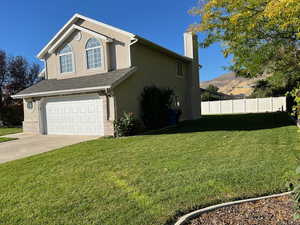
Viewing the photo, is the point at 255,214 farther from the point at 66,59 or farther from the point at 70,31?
the point at 66,59

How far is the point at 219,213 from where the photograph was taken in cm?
362

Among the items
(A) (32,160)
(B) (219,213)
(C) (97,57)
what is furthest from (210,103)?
(B) (219,213)

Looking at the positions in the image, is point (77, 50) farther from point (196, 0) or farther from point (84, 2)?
point (196, 0)

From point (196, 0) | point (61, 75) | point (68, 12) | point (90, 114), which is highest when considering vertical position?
point (68, 12)

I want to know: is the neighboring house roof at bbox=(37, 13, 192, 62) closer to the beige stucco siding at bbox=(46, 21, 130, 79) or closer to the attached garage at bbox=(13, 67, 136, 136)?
the beige stucco siding at bbox=(46, 21, 130, 79)

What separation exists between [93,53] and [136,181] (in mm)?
11047

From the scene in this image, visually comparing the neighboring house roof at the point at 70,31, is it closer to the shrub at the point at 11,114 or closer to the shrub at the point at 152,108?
the shrub at the point at 152,108

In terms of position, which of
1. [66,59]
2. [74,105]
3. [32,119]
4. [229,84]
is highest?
[229,84]

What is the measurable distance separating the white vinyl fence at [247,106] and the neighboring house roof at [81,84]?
21340mm

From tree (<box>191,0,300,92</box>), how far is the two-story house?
19.5 feet

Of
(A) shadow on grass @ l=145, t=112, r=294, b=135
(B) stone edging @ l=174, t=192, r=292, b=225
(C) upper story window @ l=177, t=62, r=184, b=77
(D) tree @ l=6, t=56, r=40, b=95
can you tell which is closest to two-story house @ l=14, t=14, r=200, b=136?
(C) upper story window @ l=177, t=62, r=184, b=77

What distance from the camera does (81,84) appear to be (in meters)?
13.2

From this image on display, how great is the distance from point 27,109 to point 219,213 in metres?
15.4

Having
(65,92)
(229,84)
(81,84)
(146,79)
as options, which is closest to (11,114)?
(65,92)
